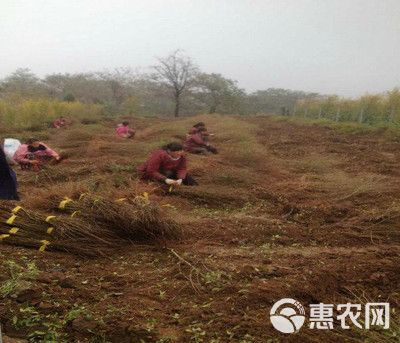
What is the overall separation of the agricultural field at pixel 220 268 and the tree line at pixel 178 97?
43.7ft

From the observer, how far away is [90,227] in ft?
11.7

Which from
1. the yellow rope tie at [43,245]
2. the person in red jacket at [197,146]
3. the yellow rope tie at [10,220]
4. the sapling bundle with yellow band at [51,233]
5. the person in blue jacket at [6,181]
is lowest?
the yellow rope tie at [43,245]


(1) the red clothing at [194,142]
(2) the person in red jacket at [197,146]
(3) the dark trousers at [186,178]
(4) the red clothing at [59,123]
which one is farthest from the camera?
(4) the red clothing at [59,123]

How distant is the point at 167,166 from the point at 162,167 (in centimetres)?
8

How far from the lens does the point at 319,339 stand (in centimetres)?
228

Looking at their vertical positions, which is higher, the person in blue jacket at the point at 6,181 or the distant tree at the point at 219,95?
the distant tree at the point at 219,95

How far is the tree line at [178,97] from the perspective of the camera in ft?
66.6

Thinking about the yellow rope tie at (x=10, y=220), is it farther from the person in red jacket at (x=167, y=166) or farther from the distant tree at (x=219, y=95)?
the distant tree at (x=219, y=95)

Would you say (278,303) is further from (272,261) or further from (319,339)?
(272,261)

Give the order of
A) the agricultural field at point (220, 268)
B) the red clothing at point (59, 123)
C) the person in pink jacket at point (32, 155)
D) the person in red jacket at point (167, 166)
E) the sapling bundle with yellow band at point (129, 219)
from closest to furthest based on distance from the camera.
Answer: the agricultural field at point (220, 268) < the sapling bundle with yellow band at point (129, 219) < the person in red jacket at point (167, 166) < the person in pink jacket at point (32, 155) < the red clothing at point (59, 123)

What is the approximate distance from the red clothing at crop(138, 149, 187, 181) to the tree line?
12.6m

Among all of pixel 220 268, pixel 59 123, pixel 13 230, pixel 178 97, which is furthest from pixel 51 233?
pixel 178 97

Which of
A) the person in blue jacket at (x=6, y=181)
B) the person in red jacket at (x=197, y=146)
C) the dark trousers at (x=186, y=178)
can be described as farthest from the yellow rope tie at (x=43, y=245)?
the person in red jacket at (x=197, y=146)

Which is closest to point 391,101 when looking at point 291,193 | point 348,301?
point 291,193
